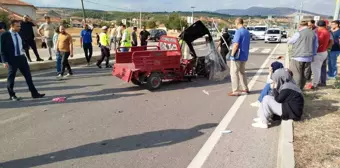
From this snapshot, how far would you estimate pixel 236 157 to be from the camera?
4320 mm

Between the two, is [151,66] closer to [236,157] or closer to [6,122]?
[6,122]

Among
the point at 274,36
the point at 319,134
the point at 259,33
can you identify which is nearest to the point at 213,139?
the point at 319,134

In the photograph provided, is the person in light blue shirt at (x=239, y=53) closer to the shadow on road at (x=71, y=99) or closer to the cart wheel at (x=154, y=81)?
the cart wheel at (x=154, y=81)

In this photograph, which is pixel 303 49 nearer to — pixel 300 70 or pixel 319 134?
pixel 300 70

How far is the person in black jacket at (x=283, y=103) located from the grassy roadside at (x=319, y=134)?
245mm

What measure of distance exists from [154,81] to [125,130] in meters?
3.41

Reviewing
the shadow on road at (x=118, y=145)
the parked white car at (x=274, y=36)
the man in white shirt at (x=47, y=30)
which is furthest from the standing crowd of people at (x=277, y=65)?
the parked white car at (x=274, y=36)

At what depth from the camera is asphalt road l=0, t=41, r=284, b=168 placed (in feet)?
13.8

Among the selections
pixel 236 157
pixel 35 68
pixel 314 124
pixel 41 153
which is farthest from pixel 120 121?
pixel 35 68

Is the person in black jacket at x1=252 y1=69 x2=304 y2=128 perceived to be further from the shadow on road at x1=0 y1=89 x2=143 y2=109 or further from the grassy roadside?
the shadow on road at x1=0 y1=89 x2=143 y2=109

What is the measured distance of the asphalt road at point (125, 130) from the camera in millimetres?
4215

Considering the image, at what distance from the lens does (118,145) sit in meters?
4.68

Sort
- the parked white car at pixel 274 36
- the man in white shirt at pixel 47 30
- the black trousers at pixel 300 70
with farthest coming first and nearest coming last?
the parked white car at pixel 274 36, the man in white shirt at pixel 47 30, the black trousers at pixel 300 70

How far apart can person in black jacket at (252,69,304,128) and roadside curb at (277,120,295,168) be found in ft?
0.76
